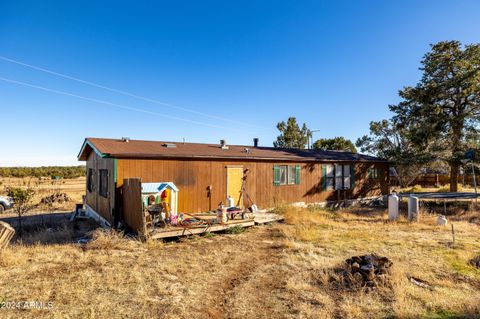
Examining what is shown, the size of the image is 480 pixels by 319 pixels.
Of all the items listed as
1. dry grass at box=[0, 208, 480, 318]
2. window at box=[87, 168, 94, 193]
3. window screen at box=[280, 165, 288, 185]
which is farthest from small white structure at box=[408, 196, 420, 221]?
window at box=[87, 168, 94, 193]

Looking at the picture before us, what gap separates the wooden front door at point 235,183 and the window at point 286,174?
2.08 meters

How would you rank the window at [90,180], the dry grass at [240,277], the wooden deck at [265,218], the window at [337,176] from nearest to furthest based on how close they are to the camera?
1. the dry grass at [240,277]
2. the wooden deck at [265,218]
3. the window at [90,180]
4. the window at [337,176]

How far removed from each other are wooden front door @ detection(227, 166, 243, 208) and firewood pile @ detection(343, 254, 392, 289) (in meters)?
7.28

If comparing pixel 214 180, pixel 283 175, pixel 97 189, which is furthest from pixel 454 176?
pixel 97 189

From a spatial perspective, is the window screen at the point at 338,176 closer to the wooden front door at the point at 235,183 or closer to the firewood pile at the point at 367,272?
the wooden front door at the point at 235,183

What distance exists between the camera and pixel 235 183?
13.0 meters

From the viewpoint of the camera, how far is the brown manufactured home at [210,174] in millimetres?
10281

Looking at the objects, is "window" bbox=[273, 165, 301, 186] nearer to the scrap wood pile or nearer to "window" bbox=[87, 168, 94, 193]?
"window" bbox=[87, 168, 94, 193]

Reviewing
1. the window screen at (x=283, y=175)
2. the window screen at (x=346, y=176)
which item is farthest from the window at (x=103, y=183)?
the window screen at (x=346, y=176)

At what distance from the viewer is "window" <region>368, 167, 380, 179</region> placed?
18.6m

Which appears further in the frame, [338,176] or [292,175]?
[338,176]

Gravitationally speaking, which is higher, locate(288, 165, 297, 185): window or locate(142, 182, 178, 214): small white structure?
locate(288, 165, 297, 185): window

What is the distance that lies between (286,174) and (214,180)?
4340 millimetres

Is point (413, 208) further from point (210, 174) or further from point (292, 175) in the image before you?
point (210, 174)
